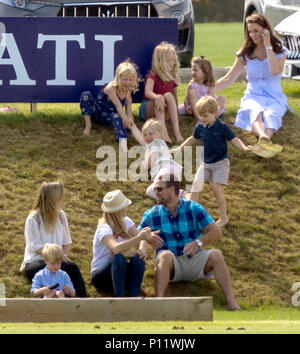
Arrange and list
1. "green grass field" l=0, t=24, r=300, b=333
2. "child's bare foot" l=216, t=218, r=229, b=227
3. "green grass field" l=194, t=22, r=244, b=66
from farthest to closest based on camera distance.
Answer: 1. "green grass field" l=194, t=22, r=244, b=66
2. "child's bare foot" l=216, t=218, r=229, b=227
3. "green grass field" l=0, t=24, r=300, b=333

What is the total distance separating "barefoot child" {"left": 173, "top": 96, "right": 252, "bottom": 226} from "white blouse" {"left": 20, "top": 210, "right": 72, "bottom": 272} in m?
1.87

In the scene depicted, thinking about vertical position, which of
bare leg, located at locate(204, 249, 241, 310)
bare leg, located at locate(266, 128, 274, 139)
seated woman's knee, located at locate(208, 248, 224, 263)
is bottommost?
bare leg, located at locate(204, 249, 241, 310)

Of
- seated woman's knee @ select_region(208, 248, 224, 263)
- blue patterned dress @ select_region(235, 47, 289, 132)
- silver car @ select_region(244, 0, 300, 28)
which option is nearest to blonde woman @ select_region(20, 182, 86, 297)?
seated woman's knee @ select_region(208, 248, 224, 263)

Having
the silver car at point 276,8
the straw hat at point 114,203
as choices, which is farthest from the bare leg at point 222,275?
the silver car at point 276,8

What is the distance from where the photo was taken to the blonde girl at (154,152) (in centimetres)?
1184

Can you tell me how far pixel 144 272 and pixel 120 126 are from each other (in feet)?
9.19

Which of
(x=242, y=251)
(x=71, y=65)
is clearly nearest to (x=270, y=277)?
(x=242, y=251)

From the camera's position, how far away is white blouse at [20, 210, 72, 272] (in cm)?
1041

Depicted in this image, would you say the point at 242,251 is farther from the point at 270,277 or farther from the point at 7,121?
the point at 7,121

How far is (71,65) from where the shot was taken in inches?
532

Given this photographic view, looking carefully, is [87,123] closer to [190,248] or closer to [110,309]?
[190,248]

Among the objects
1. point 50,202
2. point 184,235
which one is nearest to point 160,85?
point 184,235

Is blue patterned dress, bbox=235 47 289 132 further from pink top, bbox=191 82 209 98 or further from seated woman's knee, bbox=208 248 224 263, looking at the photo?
seated woman's knee, bbox=208 248 224 263

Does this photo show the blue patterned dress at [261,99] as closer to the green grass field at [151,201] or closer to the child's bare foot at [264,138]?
the green grass field at [151,201]
